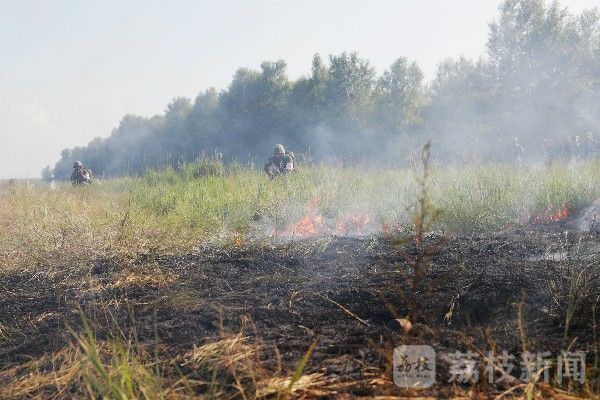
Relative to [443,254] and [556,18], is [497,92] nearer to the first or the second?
[556,18]

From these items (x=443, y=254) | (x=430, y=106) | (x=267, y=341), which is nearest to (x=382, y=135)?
(x=430, y=106)

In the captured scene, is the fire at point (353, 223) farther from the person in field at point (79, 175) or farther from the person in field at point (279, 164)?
the person in field at point (79, 175)

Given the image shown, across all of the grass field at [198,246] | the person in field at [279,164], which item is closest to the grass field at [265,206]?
the grass field at [198,246]

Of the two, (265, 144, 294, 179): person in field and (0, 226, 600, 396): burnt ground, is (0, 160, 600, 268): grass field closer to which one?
(265, 144, 294, 179): person in field

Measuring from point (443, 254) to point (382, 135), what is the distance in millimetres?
25486

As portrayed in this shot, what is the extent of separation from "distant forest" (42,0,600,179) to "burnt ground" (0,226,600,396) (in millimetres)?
6022

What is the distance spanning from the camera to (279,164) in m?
10.2

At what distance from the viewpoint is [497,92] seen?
24062 mm

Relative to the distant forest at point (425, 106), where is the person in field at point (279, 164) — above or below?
below

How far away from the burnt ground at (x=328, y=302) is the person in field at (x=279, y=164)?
523cm

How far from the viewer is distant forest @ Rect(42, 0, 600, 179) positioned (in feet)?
66.5

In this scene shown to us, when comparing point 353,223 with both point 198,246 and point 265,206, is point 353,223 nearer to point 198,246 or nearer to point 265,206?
point 265,206

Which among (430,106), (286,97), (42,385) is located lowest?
(42,385)

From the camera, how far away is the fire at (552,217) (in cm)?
641
